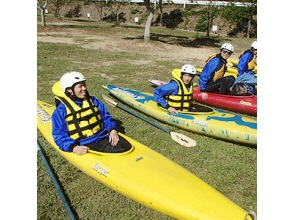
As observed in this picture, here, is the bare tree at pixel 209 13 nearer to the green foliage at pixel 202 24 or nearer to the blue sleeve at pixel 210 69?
the green foliage at pixel 202 24

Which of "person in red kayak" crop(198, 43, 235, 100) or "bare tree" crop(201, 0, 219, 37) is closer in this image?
"person in red kayak" crop(198, 43, 235, 100)

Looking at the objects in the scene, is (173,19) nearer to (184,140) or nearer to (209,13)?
(209,13)

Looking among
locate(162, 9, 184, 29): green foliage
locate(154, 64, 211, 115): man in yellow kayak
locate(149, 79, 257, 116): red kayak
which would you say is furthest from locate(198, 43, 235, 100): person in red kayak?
locate(162, 9, 184, 29): green foliage

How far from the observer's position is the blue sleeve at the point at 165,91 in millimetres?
5488

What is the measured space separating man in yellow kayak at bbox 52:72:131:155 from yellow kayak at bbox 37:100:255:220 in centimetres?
15

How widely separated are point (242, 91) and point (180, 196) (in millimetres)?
4188

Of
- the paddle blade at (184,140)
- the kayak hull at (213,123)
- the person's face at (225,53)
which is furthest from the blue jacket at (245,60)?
the paddle blade at (184,140)

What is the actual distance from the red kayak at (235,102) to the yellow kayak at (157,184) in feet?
10.4

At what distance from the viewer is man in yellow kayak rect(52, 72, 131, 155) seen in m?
3.72

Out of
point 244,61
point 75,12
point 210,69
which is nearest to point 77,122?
point 210,69

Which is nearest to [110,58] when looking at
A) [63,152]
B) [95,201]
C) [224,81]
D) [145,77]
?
[145,77]

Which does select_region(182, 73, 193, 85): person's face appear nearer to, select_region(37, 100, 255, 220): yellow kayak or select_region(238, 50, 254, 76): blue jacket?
select_region(37, 100, 255, 220): yellow kayak

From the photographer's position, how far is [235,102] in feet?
21.0

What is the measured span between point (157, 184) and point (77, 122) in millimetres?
1375
